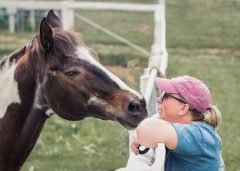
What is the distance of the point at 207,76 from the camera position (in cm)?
1295

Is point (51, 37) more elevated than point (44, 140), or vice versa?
point (51, 37)

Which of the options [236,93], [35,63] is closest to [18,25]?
[236,93]

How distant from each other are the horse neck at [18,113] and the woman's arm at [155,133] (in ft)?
3.24

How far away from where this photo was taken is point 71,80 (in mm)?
3832

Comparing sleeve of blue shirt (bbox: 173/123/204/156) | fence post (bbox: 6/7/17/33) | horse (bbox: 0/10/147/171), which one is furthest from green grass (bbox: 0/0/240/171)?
sleeve of blue shirt (bbox: 173/123/204/156)

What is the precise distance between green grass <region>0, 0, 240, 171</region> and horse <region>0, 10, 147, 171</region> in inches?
129

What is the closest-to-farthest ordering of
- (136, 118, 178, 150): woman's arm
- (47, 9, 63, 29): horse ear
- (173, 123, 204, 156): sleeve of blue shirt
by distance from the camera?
(136, 118, 178, 150): woman's arm → (173, 123, 204, 156): sleeve of blue shirt → (47, 9, 63, 29): horse ear

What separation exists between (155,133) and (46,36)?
A: 1050mm

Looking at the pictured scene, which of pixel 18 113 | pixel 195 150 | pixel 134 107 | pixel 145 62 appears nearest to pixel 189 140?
pixel 195 150

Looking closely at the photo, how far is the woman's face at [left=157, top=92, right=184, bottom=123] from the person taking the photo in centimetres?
339

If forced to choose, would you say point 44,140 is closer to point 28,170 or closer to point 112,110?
point 28,170

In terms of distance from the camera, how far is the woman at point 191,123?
324 cm

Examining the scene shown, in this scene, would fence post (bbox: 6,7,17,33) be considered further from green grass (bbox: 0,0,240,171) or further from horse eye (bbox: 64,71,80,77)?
horse eye (bbox: 64,71,80,77)

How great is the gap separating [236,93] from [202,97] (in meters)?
8.60
